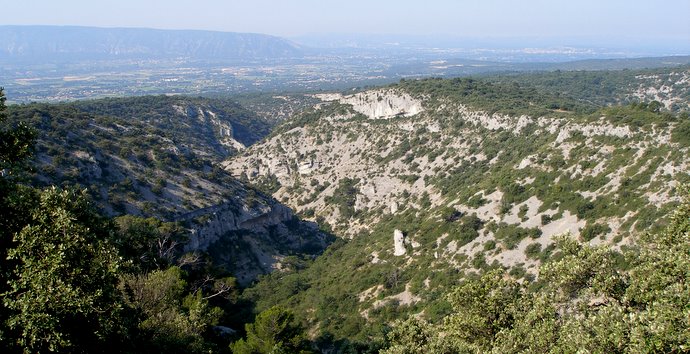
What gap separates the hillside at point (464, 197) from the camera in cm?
3903

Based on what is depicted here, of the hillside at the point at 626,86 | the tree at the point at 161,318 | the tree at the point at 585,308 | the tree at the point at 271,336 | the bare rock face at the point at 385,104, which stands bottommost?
the tree at the point at 271,336

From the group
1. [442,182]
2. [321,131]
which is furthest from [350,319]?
[321,131]

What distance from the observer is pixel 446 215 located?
5441 centimetres

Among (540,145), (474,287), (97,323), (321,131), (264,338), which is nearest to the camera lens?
(97,323)

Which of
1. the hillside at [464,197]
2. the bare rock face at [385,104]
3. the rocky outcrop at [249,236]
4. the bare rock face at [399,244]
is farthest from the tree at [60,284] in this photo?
the bare rock face at [385,104]

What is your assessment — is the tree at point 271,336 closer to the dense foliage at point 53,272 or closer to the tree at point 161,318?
the tree at point 161,318

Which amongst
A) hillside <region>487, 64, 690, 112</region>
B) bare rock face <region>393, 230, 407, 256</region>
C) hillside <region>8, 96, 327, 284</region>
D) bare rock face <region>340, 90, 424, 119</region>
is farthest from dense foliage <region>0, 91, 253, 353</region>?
hillside <region>487, 64, 690, 112</region>

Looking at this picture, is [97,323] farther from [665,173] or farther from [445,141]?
[445,141]

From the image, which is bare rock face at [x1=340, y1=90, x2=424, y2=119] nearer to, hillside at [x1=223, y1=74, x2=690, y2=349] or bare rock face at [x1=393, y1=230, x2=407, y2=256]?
hillside at [x1=223, y1=74, x2=690, y2=349]

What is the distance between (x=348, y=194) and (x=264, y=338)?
6045 cm

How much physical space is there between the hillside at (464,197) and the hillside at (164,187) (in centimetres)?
852

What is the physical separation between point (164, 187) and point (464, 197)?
4339 centimetres

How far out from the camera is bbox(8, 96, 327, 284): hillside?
56.2m

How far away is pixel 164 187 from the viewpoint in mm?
63281
